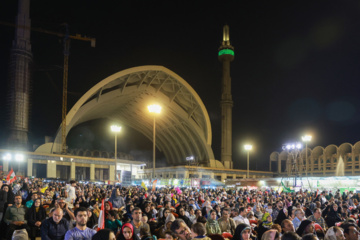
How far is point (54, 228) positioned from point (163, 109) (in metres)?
58.8

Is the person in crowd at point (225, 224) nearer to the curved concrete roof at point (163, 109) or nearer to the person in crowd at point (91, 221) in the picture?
the person in crowd at point (91, 221)

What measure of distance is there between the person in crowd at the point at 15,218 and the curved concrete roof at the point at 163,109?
152 feet

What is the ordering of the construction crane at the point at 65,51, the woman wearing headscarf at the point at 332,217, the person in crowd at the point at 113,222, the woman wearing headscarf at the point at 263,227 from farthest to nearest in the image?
1. the construction crane at the point at 65,51
2. the woman wearing headscarf at the point at 332,217
3. the person in crowd at the point at 113,222
4. the woman wearing headscarf at the point at 263,227

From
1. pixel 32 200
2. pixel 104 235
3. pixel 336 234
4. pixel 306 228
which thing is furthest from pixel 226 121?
pixel 104 235

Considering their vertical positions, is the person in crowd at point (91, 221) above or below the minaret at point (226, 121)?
below

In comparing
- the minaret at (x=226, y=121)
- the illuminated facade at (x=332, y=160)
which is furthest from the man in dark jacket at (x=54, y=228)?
the minaret at (x=226, y=121)

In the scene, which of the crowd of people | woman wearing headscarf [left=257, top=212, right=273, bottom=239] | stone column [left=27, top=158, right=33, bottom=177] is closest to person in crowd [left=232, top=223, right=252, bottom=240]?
the crowd of people

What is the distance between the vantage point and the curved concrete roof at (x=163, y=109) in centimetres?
5625

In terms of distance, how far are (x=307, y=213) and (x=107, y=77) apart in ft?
153

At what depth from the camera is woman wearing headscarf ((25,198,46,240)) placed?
319 inches

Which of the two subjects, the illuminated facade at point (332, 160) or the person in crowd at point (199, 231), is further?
the illuminated facade at point (332, 160)

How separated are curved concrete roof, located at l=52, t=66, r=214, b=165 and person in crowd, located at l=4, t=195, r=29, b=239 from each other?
46353 millimetres

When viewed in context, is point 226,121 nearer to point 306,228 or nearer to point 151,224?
point 151,224

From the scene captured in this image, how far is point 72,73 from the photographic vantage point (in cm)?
6291
